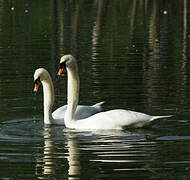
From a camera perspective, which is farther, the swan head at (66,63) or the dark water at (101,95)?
the swan head at (66,63)

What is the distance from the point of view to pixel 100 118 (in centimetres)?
1351

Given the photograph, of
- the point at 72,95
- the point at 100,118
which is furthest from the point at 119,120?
the point at 72,95

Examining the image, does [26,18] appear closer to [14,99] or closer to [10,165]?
[14,99]

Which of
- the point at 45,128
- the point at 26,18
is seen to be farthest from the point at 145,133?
the point at 26,18

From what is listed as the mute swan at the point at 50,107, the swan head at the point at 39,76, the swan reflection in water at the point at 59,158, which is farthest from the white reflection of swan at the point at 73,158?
the swan head at the point at 39,76

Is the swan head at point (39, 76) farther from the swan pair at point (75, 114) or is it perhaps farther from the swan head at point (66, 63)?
the swan head at point (66, 63)

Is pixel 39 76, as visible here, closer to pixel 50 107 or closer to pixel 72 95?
pixel 50 107

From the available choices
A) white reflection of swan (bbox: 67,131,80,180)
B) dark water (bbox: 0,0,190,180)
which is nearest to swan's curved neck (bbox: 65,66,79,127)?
dark water (bbox: 0,0,190,180)

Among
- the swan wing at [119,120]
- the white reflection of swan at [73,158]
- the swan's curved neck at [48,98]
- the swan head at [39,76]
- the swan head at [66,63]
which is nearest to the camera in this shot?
the white reflection of swan at [73,158]

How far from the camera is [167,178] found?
1000cm

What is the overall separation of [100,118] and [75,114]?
4.16 feet

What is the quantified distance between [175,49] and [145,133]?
12226mm

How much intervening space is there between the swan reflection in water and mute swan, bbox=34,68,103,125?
130cm

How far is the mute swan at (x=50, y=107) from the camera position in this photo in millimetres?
14672
